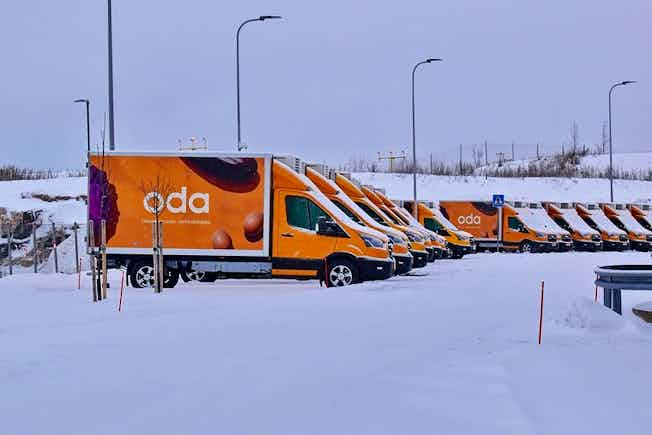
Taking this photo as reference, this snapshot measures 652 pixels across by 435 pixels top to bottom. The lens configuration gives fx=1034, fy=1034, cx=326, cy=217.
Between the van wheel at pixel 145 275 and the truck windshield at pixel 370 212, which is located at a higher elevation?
the truck windshield at pixel 370 212

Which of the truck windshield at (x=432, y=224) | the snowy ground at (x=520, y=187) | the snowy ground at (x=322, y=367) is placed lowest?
the snowy ground at (x=322, y=367)

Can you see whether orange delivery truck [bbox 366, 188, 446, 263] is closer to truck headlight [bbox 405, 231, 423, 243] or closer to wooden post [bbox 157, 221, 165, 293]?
truck headlight [bbox 405, 231, 423, 243]

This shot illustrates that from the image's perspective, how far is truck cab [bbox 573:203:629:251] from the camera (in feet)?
166

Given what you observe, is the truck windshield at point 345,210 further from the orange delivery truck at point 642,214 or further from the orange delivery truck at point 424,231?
the orange delivery truck at point 642,214

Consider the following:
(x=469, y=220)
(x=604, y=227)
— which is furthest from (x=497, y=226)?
(x=604, y=227)

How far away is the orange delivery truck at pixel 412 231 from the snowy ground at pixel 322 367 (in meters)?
11.7

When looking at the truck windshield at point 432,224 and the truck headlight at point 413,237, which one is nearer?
the truck headlight at point 413,237

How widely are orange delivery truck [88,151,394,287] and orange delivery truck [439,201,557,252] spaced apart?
2552 centimetres

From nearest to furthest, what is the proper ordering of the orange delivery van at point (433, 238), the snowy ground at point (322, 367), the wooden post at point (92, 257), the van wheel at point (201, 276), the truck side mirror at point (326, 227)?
the snowy ground at point (322, 367)
the wooden post at point (92, 257)
the truck side mirror at point (326, 227)
the van wheel at point (201, 276)
the orange delivery van at point (433, 238)

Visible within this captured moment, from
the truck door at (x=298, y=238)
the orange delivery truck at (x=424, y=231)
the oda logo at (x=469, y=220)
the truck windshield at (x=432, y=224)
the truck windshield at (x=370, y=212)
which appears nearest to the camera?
the truck door at (x=298, y=238)

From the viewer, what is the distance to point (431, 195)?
7881cm

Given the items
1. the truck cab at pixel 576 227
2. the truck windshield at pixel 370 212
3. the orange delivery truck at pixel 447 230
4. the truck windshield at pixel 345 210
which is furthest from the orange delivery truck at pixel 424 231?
the truck cab at pixel 576 227

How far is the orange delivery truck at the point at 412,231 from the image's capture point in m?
29.6

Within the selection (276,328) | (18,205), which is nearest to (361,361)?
(276,328)
